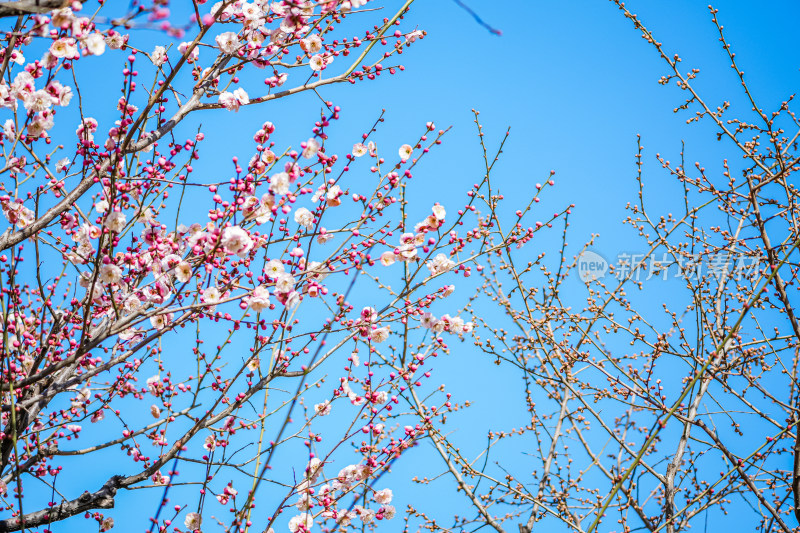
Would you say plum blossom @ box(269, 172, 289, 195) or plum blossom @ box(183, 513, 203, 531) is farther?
plum blossom @ box(183, 513, 203, 531)

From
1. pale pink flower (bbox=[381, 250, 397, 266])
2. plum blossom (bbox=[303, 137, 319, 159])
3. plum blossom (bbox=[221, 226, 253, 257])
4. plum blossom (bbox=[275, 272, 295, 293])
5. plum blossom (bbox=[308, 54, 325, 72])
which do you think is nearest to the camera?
plum blossom (bbox=[221, 226, 253, 257])

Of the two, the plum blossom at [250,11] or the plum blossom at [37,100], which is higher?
the plum blossom at [250,11]

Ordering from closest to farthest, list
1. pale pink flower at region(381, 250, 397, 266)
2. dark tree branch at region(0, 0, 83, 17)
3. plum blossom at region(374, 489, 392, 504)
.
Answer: dark tree branch at region(0, 0, 83, 17) → pale pink flower at region(381, 250, 397, 266) → plum blossom at region(374, 489, 392, 504)

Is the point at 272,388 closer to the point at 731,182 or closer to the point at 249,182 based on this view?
the point at 249,182

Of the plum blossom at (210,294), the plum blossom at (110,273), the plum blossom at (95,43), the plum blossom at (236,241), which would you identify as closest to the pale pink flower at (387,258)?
the plum blossom at (236,241)

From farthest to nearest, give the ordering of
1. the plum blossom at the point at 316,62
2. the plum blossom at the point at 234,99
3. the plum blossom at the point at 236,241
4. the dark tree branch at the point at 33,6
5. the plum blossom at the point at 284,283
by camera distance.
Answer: the plum blossom at the point at 316,62
the plum blossom at the point at 234,99
the plum blossom at the point at 284,283
the plum blossom at the point at 236,241
the dark tree branch at the point at 33,6

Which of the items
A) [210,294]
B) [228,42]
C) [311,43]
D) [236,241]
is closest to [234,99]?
[228,42]

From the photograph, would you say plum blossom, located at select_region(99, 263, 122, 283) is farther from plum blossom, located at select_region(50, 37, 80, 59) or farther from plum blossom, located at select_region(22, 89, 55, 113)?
plum blossom, located at select_region(50, 37, 80, 59)

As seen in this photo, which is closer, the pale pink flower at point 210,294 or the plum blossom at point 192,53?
the pale pink flower at point 210,294

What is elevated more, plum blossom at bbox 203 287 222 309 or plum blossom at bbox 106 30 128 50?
plum blossom at bbox 106 30 128 50

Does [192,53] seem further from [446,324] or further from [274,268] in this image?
[446,324]

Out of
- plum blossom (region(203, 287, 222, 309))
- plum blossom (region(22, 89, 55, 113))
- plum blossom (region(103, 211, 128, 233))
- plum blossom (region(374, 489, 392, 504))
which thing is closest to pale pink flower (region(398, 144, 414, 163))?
plum blossom (region(203, 287, 222, 309))

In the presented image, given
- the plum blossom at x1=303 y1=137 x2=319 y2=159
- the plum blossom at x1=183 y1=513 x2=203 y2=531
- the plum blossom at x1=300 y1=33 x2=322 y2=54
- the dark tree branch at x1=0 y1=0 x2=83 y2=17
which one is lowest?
the plum blossom at x1=183 y1=513 x2=203 y2=531

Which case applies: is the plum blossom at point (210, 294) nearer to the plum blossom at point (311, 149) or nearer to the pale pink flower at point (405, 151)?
the plum blossom at point (311, 149)
